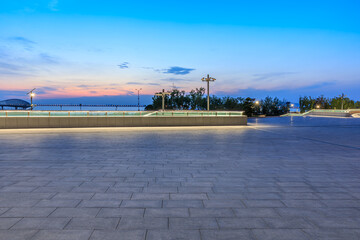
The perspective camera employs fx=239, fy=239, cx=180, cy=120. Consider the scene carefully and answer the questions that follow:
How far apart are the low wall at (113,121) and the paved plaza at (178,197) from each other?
12.3 meters

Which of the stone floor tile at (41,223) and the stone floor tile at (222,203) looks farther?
the stone floor tile at (222,203)

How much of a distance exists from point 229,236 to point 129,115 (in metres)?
18.9

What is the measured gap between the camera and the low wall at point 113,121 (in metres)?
19.4

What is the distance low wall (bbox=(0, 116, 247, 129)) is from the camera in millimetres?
19391

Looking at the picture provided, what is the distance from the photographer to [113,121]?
69.1 feet

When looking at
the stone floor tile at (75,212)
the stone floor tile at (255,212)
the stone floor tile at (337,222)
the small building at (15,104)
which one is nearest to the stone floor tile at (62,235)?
the stone floor tile at (75,212)

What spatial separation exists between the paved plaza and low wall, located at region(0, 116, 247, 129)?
40.5ft

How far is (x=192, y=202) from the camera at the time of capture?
14.5 ft

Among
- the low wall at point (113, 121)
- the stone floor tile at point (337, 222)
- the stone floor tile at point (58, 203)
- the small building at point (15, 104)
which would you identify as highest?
the small building at point (15, 104)

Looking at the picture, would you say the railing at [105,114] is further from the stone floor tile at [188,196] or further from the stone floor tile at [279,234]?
the stone floor tile at [279,234]

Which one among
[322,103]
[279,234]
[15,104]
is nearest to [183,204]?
[279,234]

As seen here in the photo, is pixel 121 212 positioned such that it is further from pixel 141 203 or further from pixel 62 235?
pixel 62 235

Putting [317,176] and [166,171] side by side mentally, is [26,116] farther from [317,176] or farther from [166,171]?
[317,176]

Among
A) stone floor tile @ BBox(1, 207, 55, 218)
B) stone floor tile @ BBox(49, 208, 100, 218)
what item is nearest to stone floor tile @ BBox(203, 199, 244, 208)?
stone floor tile @ BBox(49, 208, 100, 218)
